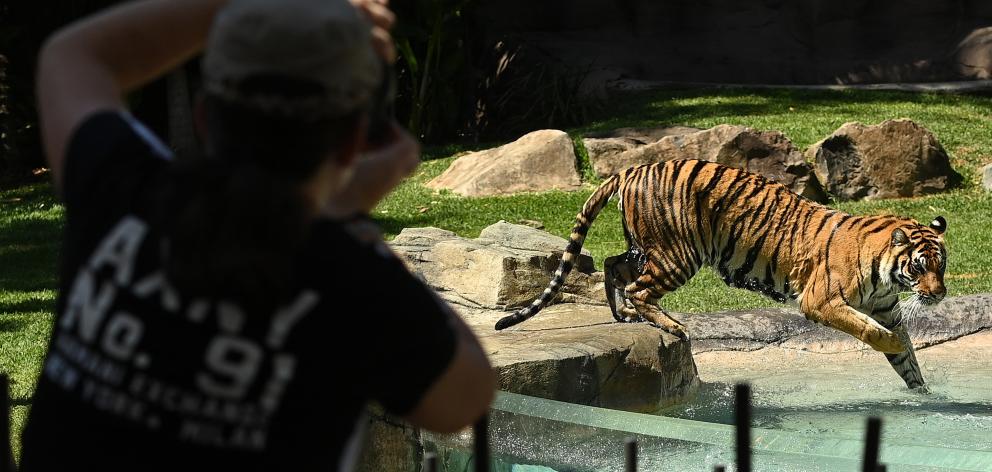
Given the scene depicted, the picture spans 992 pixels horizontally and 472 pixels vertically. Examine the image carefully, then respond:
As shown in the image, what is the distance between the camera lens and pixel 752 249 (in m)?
6.93

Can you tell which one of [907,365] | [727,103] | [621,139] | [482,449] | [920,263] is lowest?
[727,103]

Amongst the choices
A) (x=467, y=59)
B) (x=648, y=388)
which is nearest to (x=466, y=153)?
(x=467, y=59)

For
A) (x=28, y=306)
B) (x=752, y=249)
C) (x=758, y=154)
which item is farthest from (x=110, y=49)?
A: (x=758, y=154)

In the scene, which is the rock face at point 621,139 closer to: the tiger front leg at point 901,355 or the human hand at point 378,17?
the tiger front leg at point 901,355

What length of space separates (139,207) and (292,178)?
199 mm

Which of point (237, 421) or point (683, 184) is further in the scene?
point (683, 184)

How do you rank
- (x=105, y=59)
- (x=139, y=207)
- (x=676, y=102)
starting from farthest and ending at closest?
(x=676, y=102)
(x=105, y=59)
(x=139, y=207)

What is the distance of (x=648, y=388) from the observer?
19.5 ft

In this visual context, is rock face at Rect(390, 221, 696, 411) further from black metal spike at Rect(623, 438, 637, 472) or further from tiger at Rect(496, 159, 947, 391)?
black metal spike at Rect(623, 438, 637, 472)

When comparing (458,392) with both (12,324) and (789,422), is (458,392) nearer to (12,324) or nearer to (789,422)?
(789,422)

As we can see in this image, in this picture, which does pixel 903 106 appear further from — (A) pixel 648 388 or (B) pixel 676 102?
(A) pixel 648 388

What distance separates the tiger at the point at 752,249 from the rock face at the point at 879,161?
16.6 ft

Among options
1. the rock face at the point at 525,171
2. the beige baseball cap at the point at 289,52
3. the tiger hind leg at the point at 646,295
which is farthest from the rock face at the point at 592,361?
the rock face at the point at 525,171

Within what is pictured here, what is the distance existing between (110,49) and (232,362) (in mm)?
527
